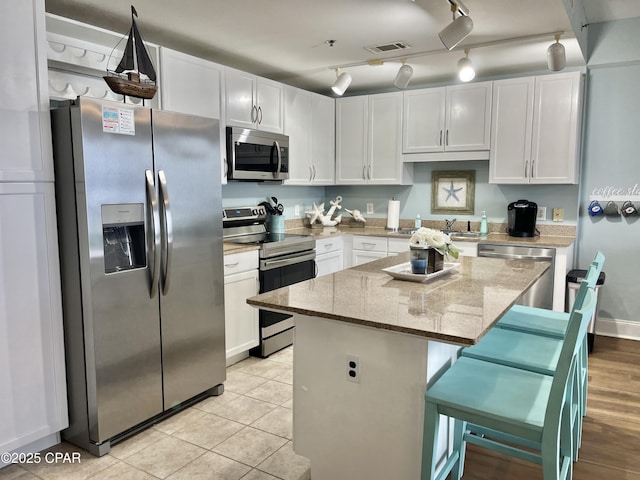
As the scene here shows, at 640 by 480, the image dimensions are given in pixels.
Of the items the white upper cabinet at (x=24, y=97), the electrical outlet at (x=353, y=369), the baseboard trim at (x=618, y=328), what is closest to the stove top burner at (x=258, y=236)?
the white upper cabinet at (x=24, y=97)

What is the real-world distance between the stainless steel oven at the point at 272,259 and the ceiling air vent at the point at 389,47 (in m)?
1.58

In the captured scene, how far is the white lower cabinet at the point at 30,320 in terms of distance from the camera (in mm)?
2121

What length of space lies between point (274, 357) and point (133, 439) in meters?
1.33

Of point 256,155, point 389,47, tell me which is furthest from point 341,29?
point 256,155

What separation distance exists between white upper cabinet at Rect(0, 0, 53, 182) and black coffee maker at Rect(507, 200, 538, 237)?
11.7 ft

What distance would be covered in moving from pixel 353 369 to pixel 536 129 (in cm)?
304

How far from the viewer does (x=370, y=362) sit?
5.77ft

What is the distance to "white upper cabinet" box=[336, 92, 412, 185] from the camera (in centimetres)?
459

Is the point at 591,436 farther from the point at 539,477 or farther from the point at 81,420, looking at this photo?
the point at 81,420

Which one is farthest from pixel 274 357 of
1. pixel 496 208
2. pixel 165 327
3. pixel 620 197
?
pixel 620 197

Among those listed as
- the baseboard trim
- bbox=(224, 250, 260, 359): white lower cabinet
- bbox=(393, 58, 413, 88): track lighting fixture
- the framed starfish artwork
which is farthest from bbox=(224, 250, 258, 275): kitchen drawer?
the baseboard trim

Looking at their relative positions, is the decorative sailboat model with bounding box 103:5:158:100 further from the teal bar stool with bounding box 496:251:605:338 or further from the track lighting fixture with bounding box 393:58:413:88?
the teal bar stool with bounding box 496:251:605:338

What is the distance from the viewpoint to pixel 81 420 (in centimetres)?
235

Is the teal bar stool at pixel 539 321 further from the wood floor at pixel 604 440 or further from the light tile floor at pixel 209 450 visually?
the light tile floor at pixel 209 450
